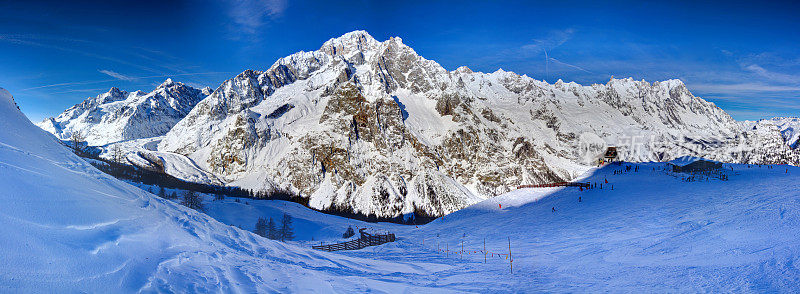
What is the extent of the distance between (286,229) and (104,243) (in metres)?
51.0

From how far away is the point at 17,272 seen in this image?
204 inches

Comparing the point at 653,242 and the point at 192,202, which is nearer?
the point at 653,242

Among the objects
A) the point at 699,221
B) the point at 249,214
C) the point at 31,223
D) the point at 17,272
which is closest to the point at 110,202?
the point at 31,223

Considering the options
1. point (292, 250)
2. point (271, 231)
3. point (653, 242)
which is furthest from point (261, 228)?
point (653, 242)

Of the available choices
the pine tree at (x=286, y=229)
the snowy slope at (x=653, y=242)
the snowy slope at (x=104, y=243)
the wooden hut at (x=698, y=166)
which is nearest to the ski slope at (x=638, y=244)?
the snowy slope at (x=653, y=242)

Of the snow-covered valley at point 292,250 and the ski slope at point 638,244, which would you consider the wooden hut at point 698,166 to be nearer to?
the ski slope at point 638,244

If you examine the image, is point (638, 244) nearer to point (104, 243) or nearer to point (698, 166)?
point (104, 243)

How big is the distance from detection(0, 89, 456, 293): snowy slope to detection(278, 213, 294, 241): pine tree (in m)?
43.0

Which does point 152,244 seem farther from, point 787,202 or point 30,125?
point 787,202

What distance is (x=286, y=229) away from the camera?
181ft

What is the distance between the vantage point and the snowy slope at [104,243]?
568 cm

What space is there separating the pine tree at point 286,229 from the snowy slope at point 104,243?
4297 cm

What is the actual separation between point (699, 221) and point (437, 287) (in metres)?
15.1

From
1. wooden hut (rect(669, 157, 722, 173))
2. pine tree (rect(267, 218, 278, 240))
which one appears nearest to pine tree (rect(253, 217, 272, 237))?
pine tree (rect(267, 218, 278, 240))
